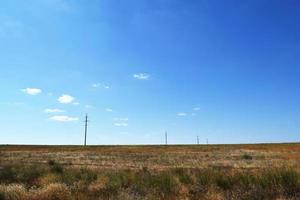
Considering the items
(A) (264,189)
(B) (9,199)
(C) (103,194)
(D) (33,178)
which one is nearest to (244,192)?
(A) (264,189)

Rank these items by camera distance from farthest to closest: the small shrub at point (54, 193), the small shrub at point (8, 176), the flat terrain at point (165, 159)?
the flat terrain at point (165, 159) < the small shrub at point (8, 176) < the small shrub at point (54, 193)

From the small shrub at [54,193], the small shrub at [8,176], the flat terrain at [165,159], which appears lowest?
the small shrub at [54,193]

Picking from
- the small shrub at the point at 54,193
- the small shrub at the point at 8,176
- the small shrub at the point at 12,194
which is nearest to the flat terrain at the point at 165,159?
the small shrub at the point at 8,176

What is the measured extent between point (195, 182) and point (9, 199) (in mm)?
6882

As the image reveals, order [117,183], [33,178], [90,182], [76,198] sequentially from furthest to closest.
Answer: [33,178] < [90,182] < [117,183] < [76,198]

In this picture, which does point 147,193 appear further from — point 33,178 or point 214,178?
point 33,178

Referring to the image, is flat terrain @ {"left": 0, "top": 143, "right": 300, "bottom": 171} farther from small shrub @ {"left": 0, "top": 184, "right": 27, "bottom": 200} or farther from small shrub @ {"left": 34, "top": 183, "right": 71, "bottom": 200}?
small shrub @ {"left": 0, "top": 184, "right": 27, "bottom": 200}

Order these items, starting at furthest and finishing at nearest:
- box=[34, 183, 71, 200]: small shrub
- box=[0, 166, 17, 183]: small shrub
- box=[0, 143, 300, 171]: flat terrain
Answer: box=[0, 143, 300, 171]: flat terrain → box=[0, 166, 17, 183]: small shrub → box=[34, 183, 71, 200]: small shrub

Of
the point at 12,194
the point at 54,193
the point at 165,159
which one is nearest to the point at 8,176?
the point at 12,194

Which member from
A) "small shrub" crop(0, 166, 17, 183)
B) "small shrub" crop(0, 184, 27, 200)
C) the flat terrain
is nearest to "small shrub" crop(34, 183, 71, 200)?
"small shrub" crop(0, 184, 27, 200)

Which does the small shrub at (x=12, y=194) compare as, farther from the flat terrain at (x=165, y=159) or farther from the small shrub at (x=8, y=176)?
the flat terrain at (x=165, y=159)

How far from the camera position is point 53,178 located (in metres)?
17.3

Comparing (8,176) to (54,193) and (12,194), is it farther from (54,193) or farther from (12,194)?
(54,193)

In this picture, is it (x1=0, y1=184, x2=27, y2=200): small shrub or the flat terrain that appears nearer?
(x1=0, y1=184, x2=27, y2=200): small shrub
